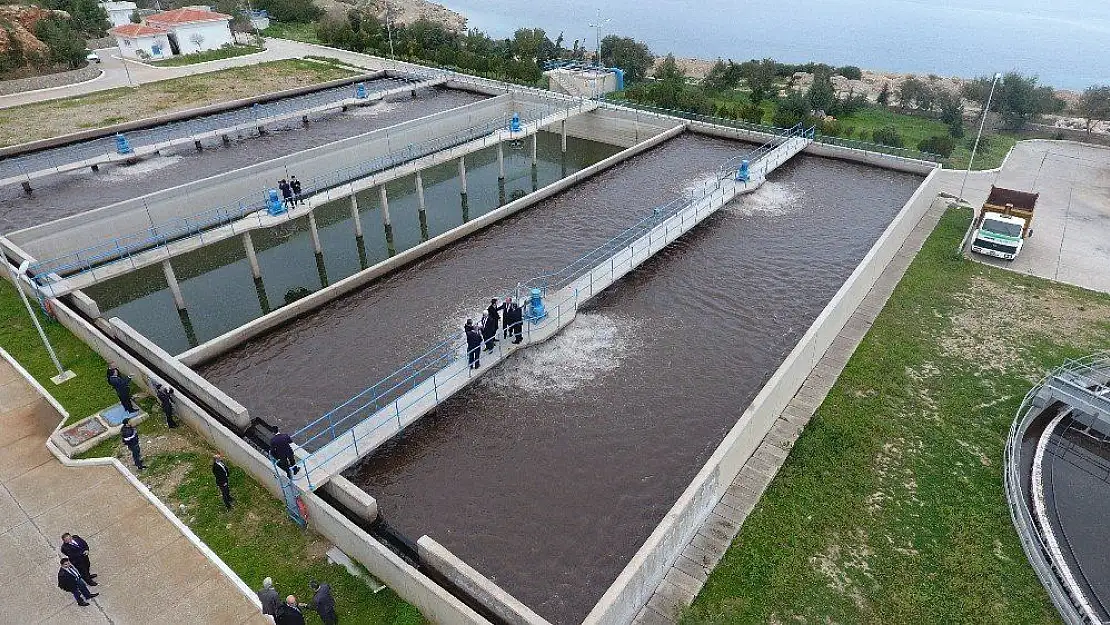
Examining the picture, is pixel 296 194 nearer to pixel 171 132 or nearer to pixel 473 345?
pixel 473 345

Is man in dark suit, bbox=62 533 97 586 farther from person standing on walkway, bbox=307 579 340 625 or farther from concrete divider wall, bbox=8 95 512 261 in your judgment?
concrete divider wall, bbox=8 95 512 261

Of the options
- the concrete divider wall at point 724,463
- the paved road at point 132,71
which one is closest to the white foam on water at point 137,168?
the paved road at point 132,71

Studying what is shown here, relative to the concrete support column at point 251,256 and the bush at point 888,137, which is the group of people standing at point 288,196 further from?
the bush at point 888,137

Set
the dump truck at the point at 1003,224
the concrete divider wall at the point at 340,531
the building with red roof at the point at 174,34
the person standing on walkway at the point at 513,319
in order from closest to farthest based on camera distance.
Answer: the concrete divider wall at the point at 340,531
the person standing on walkway at the point at 513,319
the dump truck at the point at 1003,224
the building with red roof at the point at 174,34

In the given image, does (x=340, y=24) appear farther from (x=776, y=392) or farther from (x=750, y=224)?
(x=776, y=392)

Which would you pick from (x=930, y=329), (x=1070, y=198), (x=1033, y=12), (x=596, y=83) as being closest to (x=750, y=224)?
(x=930, y=329)

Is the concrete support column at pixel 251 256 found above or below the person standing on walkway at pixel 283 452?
below
